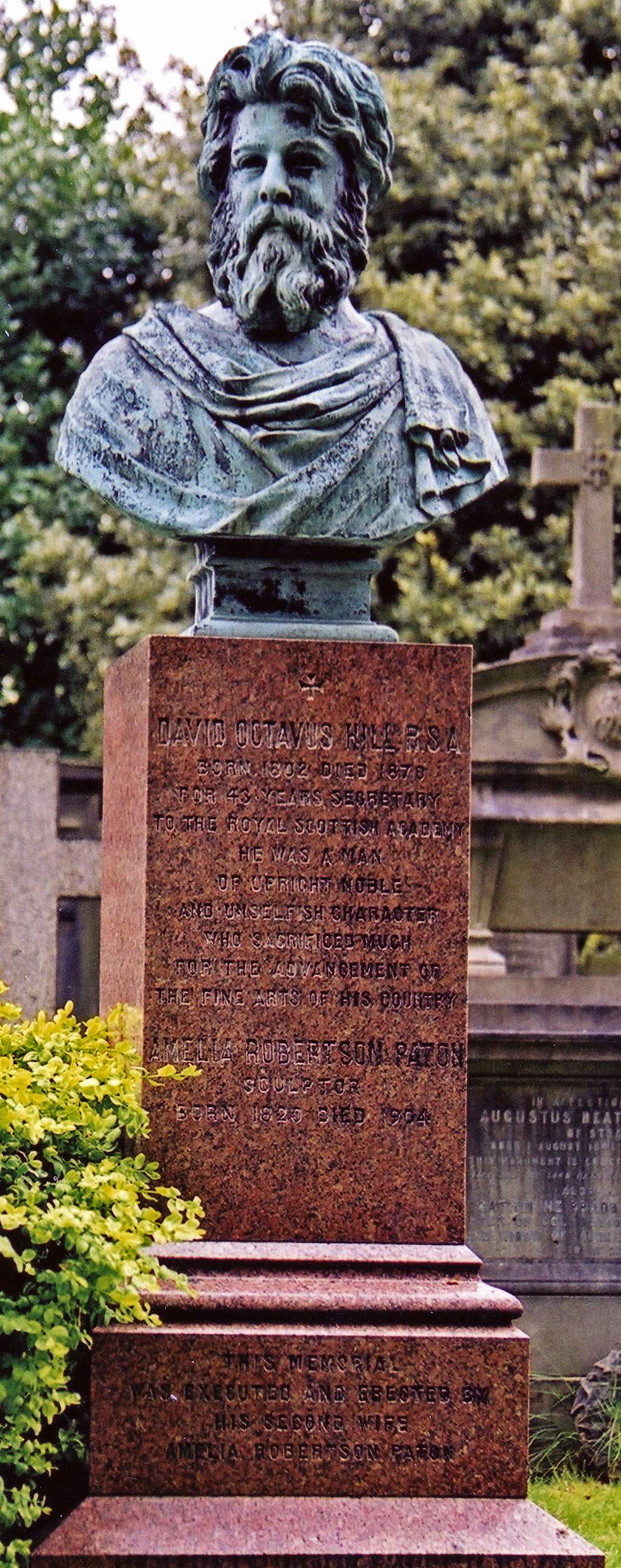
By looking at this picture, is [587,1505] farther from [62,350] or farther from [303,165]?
[62,350]

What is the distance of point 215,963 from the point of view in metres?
4.52

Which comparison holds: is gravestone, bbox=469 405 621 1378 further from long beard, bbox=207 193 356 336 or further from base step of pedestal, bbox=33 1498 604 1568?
long beard, bbox=207 193 356 336

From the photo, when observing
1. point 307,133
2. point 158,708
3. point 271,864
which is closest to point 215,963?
point 271,864

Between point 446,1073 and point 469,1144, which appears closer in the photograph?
point 446,1073

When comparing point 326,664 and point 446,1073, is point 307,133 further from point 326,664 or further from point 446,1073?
point 446,1073

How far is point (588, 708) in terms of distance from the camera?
9.86 meters

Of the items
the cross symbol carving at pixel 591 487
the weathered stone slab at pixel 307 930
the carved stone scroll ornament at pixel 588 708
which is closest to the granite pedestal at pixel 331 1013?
the weathered stone slab at pixel 307 930

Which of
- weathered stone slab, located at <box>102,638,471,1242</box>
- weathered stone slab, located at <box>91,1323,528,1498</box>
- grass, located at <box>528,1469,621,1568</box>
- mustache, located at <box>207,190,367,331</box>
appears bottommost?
grass, located at <box>528,1469,621,1568</box>

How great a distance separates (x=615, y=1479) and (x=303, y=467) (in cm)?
354

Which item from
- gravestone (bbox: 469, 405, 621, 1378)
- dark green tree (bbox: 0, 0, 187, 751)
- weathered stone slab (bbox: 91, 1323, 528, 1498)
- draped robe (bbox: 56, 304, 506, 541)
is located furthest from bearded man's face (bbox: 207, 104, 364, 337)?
dark green tree (bbox: 0, 0, 187, 751)

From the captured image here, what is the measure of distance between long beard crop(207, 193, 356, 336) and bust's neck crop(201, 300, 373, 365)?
2cm

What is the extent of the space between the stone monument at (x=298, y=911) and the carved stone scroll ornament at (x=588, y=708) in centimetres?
496

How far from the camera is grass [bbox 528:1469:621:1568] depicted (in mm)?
5590

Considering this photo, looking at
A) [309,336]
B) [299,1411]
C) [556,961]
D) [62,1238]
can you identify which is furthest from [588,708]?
[62,1238]
